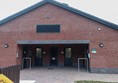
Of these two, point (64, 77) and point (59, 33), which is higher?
point (59, 33)

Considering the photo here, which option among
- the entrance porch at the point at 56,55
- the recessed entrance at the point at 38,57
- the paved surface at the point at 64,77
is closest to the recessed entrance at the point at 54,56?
the entrance porch at the point at 56,55

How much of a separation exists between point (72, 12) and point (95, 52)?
475 cm

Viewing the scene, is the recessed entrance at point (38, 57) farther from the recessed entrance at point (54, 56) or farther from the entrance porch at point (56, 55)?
the recessed entrance at point (54, 56)

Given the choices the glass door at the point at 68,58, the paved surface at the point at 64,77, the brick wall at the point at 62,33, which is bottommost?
the paved surface at the point at 64,77

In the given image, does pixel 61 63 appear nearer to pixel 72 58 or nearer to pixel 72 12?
pixel 72 58

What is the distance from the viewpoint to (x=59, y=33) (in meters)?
16.3

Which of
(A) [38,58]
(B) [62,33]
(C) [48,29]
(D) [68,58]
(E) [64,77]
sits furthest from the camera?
(A) [38,58]

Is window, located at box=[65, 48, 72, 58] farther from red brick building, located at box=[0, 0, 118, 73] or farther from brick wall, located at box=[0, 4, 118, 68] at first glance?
brick wall, located at box=[0, 4, 118, 68]

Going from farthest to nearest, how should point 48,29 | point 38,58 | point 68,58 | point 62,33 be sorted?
1. point 38,58
2. point 68,58
3. point 48,29
4. point 62,33

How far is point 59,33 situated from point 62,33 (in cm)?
31

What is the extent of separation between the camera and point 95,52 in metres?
15.6

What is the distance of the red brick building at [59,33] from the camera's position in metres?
15.5

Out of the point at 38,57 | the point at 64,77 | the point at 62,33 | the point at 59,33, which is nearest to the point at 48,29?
the point at 59,33

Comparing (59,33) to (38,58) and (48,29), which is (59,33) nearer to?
(48,29)
